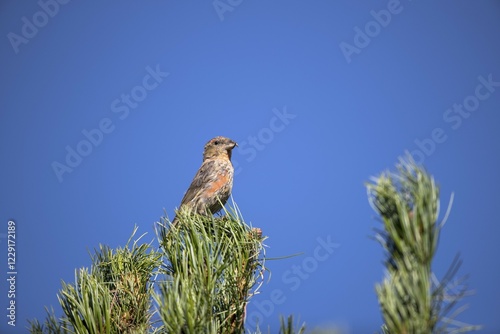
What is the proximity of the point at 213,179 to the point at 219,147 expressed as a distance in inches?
39.1

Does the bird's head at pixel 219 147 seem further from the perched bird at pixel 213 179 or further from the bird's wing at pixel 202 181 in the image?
the bird's wing at pixel 202 181

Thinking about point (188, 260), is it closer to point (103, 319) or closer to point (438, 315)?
point (103, 319)

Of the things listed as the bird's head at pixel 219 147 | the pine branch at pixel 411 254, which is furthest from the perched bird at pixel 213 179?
the pine branch at pixel 411 254

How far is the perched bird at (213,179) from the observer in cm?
655

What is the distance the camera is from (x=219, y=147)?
773cm

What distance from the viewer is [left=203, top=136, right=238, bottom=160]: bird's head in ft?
25.3

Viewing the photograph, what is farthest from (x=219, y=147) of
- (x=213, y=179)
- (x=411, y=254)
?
(x=411, y=254)

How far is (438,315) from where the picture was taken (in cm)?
126

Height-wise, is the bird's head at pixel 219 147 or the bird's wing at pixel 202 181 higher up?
the bird's head at pixel 219 147

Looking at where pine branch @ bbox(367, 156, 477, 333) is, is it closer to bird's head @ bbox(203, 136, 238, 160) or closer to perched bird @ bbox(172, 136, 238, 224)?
perched bird @ bbox(172, 136, 238, 224)

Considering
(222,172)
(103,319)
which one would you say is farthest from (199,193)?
(103,319)

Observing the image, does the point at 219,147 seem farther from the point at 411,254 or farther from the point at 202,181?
the point at 411,254

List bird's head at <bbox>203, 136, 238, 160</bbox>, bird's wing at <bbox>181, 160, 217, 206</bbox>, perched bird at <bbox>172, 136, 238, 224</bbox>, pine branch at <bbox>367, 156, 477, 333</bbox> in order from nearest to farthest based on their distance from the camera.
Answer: pine branch at <bbox>367, 156, 477, 333</bbox>, perched bird at <bbox>172, 136, 238, 224</bbox>, bird's wing at <bbox>181, 160, 217, 206</bbox>, bird's head at <bbox>203, 136, 238, 160</bbox>

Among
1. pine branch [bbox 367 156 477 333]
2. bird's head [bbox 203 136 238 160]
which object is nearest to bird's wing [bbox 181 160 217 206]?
bird's head [bbox 203 136 238 160]
